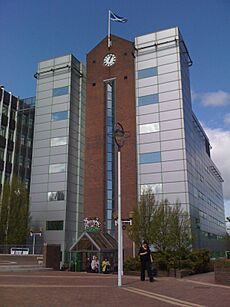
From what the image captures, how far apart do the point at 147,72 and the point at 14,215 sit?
986 inches

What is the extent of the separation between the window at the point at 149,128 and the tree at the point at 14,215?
693 inches

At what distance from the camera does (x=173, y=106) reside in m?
42.3

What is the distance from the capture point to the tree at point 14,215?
4192cm

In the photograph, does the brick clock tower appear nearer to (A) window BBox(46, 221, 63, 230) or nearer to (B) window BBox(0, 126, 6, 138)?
(A) window BBox(46, 221, 63, 230)

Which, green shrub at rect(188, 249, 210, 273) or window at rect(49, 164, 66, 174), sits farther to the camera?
window at rect(49, 164, 66, 174)

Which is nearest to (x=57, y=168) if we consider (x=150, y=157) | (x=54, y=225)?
(x=54, y=225)

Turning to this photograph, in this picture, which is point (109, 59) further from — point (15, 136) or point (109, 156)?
point (15, 136)

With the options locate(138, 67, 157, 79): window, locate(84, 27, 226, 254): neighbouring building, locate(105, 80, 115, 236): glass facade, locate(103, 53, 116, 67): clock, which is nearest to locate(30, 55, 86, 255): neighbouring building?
locate(84, 27, 226, 254): neighbouring building

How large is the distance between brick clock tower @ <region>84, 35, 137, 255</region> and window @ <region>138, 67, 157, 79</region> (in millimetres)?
1303

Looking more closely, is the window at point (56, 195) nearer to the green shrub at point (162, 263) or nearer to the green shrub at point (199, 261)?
the green shrub at point (199, 261)

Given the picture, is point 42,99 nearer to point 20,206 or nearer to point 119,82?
point 119,82

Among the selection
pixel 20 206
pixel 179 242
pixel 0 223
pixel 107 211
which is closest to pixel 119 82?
pixel 107 211

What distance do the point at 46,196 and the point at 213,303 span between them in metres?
39.1

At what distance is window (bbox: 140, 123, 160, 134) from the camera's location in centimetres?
4281
